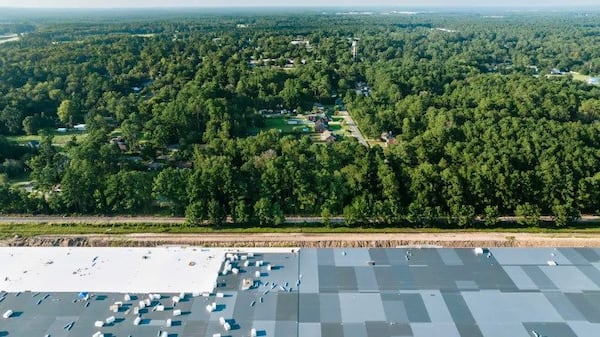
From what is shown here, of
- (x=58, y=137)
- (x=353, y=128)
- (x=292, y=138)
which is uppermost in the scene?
(x=292, y=138)

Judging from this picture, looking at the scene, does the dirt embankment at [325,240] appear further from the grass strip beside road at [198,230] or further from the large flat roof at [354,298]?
the large flat roof at [354,298]

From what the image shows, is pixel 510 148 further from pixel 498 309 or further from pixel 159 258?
pixel 159 258

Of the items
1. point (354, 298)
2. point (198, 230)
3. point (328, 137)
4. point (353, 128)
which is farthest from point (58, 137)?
point (354, 298)

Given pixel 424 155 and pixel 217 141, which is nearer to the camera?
pixel 424 155

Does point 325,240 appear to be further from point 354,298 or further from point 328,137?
point 328,137

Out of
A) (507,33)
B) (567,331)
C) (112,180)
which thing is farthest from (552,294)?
(507,33)

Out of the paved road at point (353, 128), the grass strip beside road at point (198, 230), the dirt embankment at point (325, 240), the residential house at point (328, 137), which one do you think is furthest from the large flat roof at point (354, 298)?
the paved road at point (353, 128)

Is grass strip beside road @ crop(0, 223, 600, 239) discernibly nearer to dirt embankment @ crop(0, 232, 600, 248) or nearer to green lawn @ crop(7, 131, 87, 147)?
Answer: dirt embankment @ crop(0, 232, 600, 248)

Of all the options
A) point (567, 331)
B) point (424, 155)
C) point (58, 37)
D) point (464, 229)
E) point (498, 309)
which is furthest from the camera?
point (58, 37)
